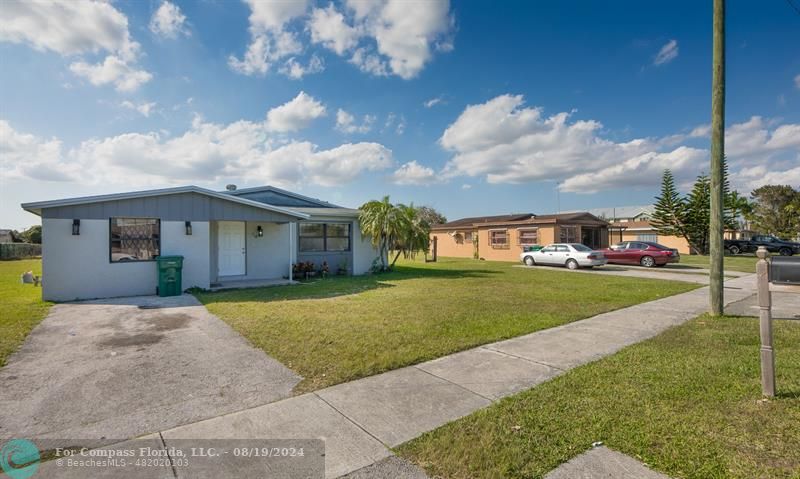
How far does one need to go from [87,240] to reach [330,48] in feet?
30.2

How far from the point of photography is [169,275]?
32.7 feet

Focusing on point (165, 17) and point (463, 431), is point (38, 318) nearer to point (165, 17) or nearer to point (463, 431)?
point (165, 17)

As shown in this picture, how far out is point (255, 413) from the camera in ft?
11.0

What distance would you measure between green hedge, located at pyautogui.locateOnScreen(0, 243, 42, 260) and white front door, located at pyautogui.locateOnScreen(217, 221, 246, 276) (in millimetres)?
23458

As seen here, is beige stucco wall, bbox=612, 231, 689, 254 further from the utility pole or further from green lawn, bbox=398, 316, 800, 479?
green lawn, bbox=398, 316, 800, 479

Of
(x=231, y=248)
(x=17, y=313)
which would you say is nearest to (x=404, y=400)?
(x=17, y=313)

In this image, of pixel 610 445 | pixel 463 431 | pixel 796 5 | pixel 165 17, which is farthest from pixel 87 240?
pixel 796 5

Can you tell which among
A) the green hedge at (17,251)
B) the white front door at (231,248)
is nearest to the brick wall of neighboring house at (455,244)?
the white front door at (231,248)

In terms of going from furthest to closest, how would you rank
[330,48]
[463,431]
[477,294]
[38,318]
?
[330,48], [477,294], [38,318], [463,431]

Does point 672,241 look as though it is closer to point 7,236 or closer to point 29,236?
point 29,236

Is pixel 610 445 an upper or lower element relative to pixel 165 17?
lower

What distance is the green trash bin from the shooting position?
986 cm

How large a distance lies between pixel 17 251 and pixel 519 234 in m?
35.2

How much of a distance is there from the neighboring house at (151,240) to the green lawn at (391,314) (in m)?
1.84
